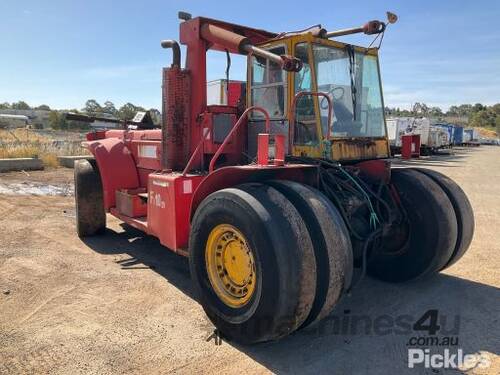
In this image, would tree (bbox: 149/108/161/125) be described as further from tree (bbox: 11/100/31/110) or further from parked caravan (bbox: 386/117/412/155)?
tree (bbox: 11/100/31/110)

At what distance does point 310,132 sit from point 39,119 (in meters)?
94.0

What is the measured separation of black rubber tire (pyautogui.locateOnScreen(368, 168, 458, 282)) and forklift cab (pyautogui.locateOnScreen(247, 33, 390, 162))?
56cm

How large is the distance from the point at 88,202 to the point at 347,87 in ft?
13.8

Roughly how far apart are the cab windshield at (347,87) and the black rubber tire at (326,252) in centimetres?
138

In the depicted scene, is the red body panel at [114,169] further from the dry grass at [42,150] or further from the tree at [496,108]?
the tree at [496,108]

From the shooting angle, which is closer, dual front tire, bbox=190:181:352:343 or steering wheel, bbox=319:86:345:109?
dual front tire, bbox=190:181:352:343

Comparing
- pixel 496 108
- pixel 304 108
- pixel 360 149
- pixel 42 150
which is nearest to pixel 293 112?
pixel 304 108

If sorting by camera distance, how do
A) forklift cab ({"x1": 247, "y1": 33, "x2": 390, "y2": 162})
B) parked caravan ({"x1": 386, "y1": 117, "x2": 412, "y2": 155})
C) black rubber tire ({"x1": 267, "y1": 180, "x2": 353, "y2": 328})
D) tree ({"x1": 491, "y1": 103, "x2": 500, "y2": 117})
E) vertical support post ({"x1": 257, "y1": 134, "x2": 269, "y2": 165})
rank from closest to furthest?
1. black rubber tire ({"x1": 267, "y1": 180, "x2": 353, "y2": 328})
2. vertical support post ({"x1": 257, "y1": 134, "x2": 269, "y2": 165})
3. forklift cab ({"x1": 247, "y1": 33, "x2": 390, "y2": 162})
4. parked caravan ({"x1": 386, "y1": 117, "x2": 412, "y2": 155})
5. tree ({"x1": 491, "y1": 103, "x2": 500, "y2": 117})

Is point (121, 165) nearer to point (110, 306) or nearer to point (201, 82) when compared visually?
point (201, 82)

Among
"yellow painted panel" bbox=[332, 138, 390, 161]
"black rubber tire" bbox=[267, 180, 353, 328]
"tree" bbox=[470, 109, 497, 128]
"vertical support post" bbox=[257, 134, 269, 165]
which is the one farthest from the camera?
"tree" bbox=[470, 109, 497, 128]

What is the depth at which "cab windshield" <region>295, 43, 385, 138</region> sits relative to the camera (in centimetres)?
466

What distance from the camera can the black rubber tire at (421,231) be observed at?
Answer: 4.65 meters

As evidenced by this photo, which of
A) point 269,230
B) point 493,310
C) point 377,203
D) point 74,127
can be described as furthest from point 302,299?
point 74,127

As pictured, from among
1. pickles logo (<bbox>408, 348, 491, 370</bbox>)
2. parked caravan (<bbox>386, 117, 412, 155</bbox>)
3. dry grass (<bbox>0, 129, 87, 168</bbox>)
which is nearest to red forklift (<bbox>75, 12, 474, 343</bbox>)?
pickles logo (<bbox>408, 348, 491, 370</bbox>)
